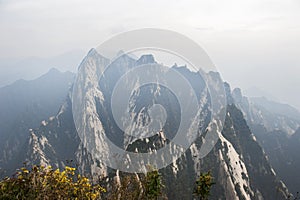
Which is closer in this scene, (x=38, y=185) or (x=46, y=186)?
(x=46, y=186)

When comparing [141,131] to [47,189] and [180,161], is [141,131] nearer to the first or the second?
[180,161]

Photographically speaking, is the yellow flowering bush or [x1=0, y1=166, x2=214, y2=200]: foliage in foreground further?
[x1=0, y1=166, x2=214, y2=200]: foliage in foreground

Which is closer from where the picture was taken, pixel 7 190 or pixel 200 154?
pixel 7 190

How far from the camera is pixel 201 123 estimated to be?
653 feet

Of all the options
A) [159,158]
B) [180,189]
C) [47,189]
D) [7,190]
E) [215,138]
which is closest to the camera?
[47,189]

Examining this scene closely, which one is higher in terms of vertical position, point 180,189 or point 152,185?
point 180,189

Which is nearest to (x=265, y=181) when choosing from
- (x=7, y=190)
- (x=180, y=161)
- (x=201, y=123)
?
(x=180, y=161)

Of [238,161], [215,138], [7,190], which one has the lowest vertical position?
[7,190]

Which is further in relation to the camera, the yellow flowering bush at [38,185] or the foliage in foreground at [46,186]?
the foliage in foreground at [46,186]

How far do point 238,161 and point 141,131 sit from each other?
186 ft

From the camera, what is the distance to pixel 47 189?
674 inches

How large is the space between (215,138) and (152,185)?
8939 centimetres

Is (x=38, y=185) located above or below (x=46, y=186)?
above

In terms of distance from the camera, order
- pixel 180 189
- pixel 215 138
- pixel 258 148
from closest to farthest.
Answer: pixel 180 189 < pixel 215 138 < pixel 258 148
